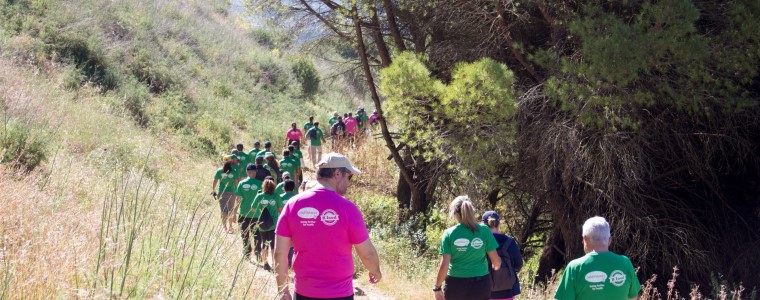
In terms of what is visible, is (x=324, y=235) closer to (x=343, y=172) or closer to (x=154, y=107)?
(x=343, y=172)

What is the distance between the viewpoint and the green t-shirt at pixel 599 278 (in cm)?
504

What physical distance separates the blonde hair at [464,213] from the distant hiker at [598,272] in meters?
1.38

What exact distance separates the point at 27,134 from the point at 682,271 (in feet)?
29.7

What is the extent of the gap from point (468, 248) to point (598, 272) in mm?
1527

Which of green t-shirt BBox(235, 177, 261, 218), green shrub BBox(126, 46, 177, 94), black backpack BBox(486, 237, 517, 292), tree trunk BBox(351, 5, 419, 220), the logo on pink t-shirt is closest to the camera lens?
the logo on pink t-shirt

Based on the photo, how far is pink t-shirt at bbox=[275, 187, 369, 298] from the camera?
4.56 metres

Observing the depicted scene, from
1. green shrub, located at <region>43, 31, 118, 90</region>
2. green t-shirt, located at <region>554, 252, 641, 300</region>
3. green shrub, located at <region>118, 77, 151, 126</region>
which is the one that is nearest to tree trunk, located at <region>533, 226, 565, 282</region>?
green t-shirt, located at <region>554, 252, 641, 300</region>

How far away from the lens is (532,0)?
10.2m

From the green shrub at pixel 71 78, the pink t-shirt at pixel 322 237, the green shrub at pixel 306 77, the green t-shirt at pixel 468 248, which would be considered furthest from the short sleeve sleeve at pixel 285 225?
the green shrub at pixel 306 77

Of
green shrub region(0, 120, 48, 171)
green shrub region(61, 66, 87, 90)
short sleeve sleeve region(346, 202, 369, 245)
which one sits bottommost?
green shrub region(0, 120, 48, 171)

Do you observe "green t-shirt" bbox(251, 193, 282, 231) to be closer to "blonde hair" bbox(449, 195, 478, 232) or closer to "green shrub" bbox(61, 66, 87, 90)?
"blonde hair" bbox(449, 195, 478, 232)

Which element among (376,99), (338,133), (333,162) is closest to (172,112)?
(338,133)

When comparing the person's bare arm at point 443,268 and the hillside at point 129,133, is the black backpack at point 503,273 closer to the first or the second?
the person's bare arm at point 443,268

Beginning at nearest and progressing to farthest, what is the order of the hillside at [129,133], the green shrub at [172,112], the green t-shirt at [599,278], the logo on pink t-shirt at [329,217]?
1. the hillside at [129,133]
2. the logo on pink t-shirt at [329,217]
3. the green t-shirt at [599,278]
4. the green shrub at [172,112]
